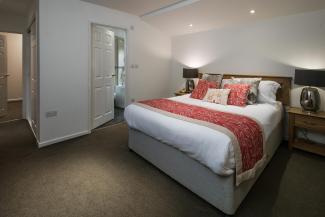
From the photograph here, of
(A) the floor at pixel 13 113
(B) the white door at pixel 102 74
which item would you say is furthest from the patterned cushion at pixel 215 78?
(A) the floor at pixel 13 113

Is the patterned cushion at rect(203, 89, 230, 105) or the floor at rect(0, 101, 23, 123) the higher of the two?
the patterned cushion at rect(203, 89, 230, 105)

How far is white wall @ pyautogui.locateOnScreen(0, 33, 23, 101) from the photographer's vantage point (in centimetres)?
636

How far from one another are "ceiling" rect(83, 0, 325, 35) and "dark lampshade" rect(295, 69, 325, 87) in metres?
0.99

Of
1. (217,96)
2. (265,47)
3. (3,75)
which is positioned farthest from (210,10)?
(3,75)

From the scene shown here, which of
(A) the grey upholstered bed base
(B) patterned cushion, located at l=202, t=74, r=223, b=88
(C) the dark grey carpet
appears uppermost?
(B) patterned cushion, located at l=202, t=74, r=223, b=88

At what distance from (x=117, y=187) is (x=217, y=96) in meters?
2.05

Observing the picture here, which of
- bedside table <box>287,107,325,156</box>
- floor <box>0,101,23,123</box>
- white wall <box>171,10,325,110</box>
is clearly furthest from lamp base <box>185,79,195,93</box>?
floor <box>0,101,23,123</box>

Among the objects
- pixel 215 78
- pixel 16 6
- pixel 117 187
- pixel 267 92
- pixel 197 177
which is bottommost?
pixel 117 187

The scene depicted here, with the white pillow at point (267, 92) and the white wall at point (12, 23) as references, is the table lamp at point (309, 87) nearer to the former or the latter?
the white pillow at point (267, 92)

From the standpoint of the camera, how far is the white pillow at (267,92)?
3.23 m

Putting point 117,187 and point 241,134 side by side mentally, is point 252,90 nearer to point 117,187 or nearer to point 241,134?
point 241,134

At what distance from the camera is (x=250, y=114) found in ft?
8.07

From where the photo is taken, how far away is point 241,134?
1.83m

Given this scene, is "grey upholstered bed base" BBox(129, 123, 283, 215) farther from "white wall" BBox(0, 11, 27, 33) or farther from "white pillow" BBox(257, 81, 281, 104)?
"white wall" BBox(0, 11, 27, 33)
